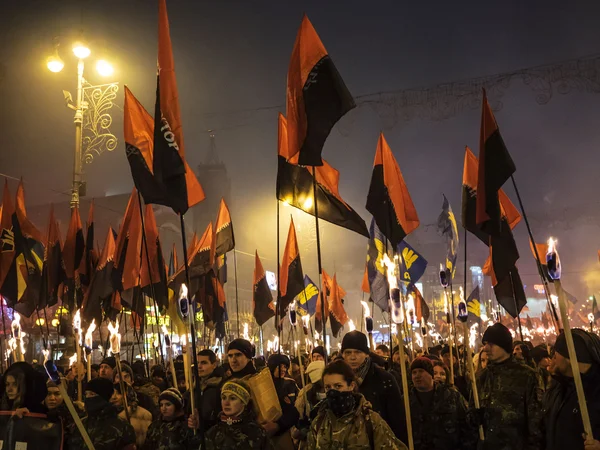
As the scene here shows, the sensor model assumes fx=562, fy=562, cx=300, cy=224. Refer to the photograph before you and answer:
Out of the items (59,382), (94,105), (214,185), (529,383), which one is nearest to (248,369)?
(59,382)

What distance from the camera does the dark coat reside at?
5.12m

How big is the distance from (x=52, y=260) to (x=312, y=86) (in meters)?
7.97

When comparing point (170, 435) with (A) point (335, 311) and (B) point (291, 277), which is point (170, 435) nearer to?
(B) point (291, 277)

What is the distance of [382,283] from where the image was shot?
12406 millimetres

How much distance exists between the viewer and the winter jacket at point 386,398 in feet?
16.8

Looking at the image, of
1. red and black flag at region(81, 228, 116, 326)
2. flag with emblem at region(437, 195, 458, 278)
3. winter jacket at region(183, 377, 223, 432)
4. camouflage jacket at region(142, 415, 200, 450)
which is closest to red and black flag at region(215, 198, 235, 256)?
red and black flag at region(81, 228, 116, 326)

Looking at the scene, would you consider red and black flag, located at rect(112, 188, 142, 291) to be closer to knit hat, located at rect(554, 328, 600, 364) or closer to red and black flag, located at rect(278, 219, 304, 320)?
red and black flag, located at rect(278, 219, 304, 320)

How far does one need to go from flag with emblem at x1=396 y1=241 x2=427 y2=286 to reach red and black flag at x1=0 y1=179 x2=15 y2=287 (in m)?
7.99

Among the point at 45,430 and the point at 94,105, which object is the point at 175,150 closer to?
the point at 45,430

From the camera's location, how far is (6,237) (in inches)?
439

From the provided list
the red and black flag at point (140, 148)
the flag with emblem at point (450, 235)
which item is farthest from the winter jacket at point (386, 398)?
the flag with emblem at point (450, 235)

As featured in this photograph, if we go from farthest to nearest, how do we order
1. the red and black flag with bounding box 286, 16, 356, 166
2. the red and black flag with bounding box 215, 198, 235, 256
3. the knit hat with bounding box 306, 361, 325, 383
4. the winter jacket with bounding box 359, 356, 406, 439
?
the red and black flag with bounding box 215, 198, 235, 256 → the red and black flag with bounding box 286, 16, 356, 166 → the knit hat with bounding box 306, 361, 325, 383 → the winter jacket with bounding box 359, 356, 406, 439

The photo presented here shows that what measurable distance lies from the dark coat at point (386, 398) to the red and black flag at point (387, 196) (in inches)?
120

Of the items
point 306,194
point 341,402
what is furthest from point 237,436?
point 306,194
